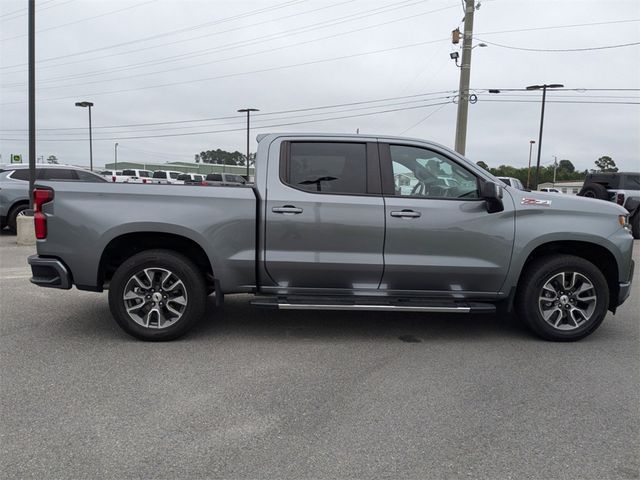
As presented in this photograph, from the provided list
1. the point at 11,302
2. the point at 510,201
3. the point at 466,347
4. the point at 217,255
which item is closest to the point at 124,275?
the point at 217,255

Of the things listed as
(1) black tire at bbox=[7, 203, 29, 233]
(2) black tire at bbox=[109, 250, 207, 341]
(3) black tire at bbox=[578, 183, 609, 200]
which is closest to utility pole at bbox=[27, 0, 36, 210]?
(1) black tire at bbox=[7, 203, 29, 233]

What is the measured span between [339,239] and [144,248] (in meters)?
1.95

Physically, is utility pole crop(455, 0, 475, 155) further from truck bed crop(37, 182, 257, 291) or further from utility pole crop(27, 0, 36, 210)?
truck bed crop(37, 182, 257, 291)

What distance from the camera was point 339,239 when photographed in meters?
4.88

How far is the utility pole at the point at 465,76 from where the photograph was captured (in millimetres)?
17062

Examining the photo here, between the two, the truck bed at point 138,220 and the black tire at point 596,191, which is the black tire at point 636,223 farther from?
the truck bed at point 138,220

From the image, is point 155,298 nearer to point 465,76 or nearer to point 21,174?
point 21,174

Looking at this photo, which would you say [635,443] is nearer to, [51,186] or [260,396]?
[260,396]

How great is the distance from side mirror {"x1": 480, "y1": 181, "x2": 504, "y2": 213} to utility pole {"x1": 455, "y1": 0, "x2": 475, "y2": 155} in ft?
42.3

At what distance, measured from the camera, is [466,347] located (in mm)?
4973

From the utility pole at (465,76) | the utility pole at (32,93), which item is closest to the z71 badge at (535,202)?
Answer: the utility pole at (32,93)

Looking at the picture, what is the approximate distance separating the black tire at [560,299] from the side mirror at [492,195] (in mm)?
739

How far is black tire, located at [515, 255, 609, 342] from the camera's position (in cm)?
503

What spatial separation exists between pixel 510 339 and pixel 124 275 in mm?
3841
